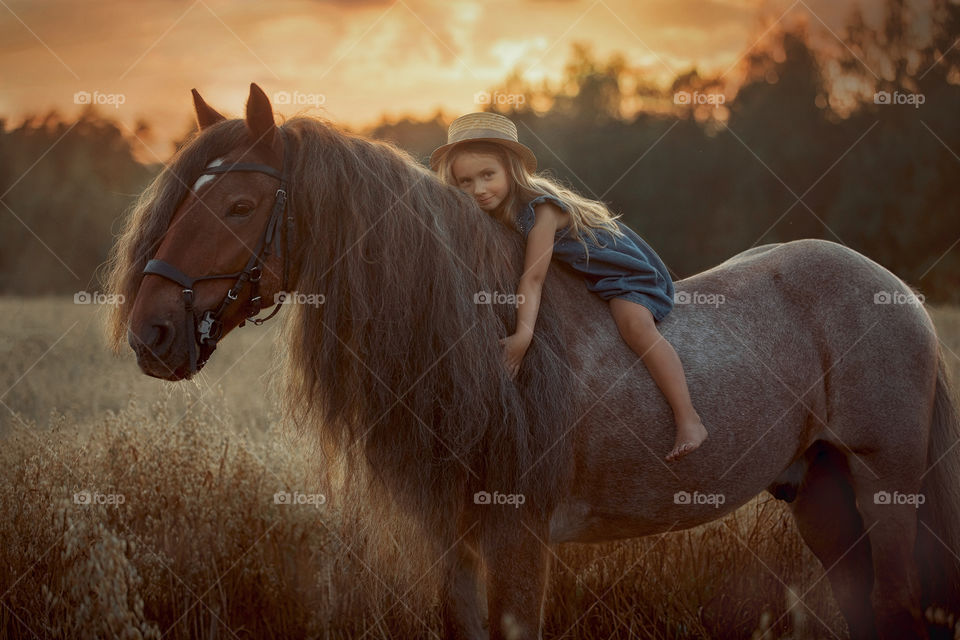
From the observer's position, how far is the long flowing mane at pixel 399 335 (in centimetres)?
264

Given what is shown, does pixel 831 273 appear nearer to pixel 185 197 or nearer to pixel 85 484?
pixel 185 197

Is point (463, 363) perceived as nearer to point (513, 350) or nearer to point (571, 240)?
point (513, 350)

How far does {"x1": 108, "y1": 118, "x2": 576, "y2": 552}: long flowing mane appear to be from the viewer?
264 centimetres

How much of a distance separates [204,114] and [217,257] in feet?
2.45

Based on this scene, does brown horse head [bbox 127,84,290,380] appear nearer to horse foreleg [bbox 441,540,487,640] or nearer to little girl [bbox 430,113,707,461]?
little girl [bbox 430,113,707,461]

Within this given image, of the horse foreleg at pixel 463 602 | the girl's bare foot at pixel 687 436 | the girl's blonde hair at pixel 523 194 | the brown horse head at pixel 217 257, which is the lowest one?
the horse foreleg at pixel 463 602

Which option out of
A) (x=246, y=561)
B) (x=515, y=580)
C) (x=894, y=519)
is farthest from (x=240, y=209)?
(x=894, y=519)

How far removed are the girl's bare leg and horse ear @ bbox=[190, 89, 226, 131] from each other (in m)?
1.72

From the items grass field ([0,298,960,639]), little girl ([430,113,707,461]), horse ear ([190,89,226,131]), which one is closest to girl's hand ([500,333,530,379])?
little girl ([430,113,707,461])

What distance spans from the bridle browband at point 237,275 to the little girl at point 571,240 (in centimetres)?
83

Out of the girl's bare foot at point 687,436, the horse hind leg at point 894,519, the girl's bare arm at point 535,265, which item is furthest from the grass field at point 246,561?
the girl's bare arm at point 535,265

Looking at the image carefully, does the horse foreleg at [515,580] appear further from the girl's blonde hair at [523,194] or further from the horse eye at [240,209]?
the horse eye at [240,209]

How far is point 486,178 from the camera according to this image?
3178mm

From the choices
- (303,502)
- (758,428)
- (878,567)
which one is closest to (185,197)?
(303,502)
